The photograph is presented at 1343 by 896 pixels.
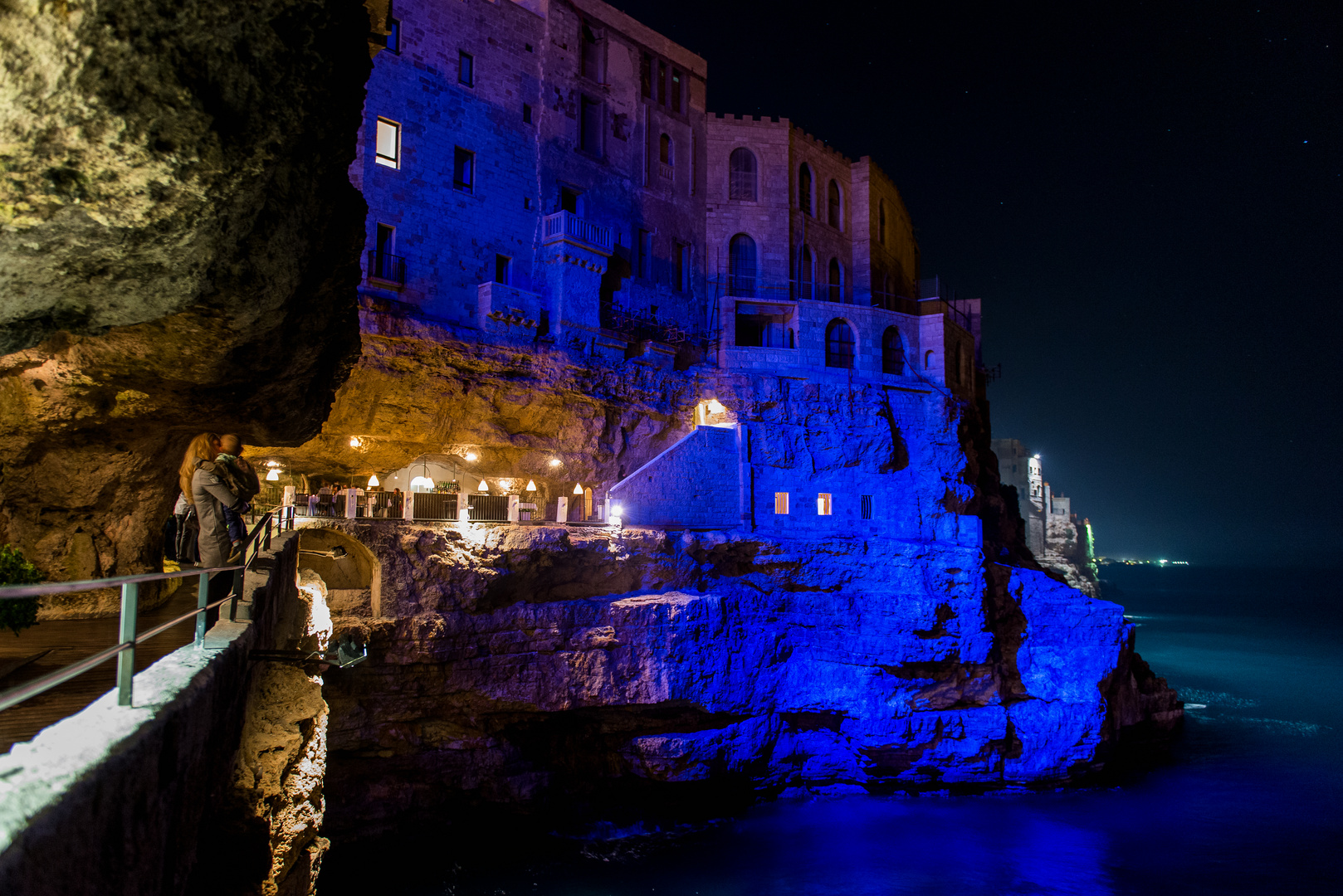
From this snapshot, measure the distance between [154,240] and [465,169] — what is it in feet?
83.1

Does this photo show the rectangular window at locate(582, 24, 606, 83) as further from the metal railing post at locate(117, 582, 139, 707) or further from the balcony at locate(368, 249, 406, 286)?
the metal railing post at locate(117, 582, 139, 707)

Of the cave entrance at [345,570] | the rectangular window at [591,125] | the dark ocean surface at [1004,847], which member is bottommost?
the dark ocean surface at [1004,847]

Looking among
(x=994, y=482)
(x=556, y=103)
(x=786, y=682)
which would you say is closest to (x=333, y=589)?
(x=786, y=682)

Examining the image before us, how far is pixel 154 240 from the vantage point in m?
5.17

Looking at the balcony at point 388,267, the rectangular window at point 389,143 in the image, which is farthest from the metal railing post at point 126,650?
the rectangular window at point 389,143

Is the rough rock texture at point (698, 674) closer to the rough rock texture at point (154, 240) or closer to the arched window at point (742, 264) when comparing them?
the rough rock texture at point (154, 240)

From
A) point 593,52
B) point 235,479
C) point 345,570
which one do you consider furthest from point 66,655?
point 593,52

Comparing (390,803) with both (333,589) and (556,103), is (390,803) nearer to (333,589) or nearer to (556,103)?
(333,589)

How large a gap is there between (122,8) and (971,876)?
24.1 metres

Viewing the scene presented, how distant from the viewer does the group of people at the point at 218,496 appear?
6875 millimetres

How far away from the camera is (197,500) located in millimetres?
7039

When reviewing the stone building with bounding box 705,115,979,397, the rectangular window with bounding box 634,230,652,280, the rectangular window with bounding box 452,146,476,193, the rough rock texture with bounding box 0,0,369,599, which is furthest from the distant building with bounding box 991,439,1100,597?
the rough rock texture with bounding box 0,0,369,599

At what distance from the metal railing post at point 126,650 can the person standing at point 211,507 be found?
127 inches

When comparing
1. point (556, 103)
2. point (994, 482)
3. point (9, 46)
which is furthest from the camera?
point (994, 482)
